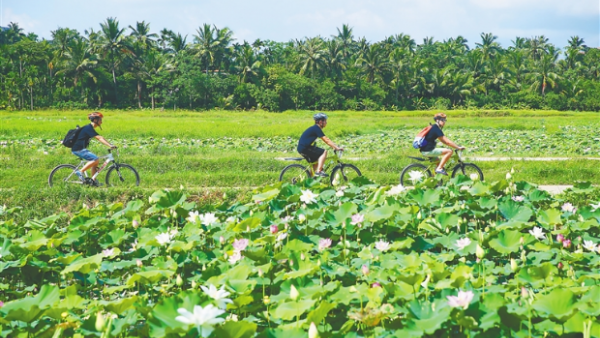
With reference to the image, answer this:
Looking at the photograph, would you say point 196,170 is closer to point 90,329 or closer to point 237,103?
point 90,329

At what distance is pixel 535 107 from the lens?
4672 cm

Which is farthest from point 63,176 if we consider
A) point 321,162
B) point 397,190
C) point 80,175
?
point 397,190

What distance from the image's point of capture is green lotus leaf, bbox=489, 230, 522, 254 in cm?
364

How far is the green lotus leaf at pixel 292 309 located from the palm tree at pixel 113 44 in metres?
45.0

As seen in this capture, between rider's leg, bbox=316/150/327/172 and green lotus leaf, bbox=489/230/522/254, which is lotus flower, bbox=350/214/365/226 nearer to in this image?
green lotus leaf, bbox=489/230/522/254

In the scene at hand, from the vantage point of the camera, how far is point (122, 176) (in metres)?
9.25

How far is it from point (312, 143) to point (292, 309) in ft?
19.0

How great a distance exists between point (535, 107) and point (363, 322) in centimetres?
4865

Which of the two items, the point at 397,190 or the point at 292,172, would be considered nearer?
the point at 397,190

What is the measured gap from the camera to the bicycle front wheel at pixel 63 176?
870 cm

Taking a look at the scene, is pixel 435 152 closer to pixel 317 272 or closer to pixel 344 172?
pixel 344 172

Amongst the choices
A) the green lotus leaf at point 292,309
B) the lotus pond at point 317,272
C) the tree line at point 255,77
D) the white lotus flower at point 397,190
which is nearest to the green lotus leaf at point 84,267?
the lotus pond at point 317,272

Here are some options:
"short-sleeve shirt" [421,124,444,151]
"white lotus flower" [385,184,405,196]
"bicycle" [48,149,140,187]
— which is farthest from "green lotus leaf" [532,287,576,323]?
"bicycle" [48,149,140,187]

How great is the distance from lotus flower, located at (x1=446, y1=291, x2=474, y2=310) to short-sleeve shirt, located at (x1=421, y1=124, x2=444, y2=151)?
5688 mm
